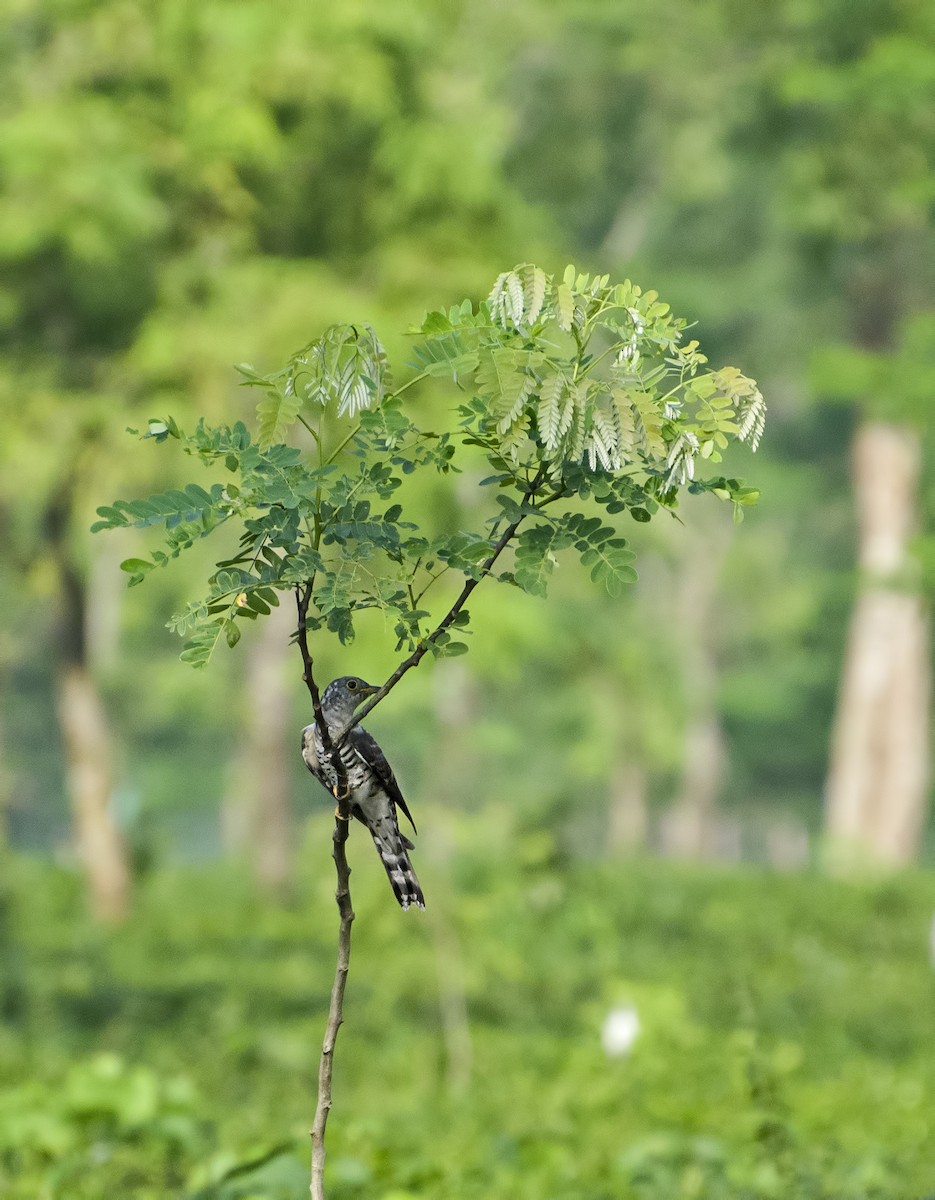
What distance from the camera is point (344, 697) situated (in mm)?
3609

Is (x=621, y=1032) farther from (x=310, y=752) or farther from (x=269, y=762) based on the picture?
A: (x=269, y=762)

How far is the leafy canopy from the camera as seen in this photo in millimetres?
3037

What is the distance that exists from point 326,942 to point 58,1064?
17.0ft

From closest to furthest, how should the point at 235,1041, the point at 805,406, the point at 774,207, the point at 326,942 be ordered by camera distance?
the point at 235,1041 < the point at 326,942 < the point at 774,207 < the point at 805,406

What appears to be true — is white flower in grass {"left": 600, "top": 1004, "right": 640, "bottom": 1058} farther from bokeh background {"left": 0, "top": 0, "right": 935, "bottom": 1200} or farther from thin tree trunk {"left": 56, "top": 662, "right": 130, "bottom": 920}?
thin tree trunk {"left": 56, "top": 662, "right": 130, "bottom": 920}

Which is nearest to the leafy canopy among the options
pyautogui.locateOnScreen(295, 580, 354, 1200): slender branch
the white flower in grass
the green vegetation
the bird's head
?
pyautogui.locateOnScreen(295, 580, 354, 1200): slender branch

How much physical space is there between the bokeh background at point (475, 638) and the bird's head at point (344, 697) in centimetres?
175

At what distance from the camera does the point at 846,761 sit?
2395 centimetres

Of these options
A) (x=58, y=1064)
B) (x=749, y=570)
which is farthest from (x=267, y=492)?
(x=749, y=570)

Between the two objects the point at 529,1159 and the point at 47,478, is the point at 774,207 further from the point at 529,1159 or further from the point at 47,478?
the point at 529,1159

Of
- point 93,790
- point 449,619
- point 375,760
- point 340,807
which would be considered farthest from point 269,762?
point 449,619

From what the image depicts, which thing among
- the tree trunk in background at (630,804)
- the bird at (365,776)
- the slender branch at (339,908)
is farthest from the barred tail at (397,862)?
the tree trunk in background at (630,804)

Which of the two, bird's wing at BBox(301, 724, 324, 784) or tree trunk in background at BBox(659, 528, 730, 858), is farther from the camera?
tree trunk in background at BBox(659, 528, 730, 858)

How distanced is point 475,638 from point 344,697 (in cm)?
976
